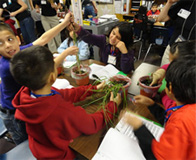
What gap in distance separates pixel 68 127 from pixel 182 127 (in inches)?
19.9

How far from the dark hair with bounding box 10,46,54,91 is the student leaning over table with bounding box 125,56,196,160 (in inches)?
20.0

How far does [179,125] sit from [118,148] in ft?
1.02

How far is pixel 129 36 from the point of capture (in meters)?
1.44

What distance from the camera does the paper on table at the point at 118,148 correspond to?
2.18ft

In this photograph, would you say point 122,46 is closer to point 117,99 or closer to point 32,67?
point 117,99

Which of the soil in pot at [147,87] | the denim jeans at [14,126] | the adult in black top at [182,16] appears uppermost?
the adult in black top at [182,16]

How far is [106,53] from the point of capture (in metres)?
1.64

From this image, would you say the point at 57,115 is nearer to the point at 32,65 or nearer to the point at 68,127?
the point at 68,127

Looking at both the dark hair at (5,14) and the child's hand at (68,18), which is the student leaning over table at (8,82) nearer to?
the child's hand at (68,18)

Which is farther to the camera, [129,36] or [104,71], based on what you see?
[129,36]

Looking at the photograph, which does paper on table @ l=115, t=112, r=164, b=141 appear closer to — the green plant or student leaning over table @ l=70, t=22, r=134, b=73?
the green plant

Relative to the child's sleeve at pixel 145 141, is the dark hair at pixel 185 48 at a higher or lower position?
higher

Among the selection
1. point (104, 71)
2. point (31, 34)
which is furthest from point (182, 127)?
point (31, 34)

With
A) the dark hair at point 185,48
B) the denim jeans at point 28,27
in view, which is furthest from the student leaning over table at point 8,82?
the denim jeans at point 28,27
